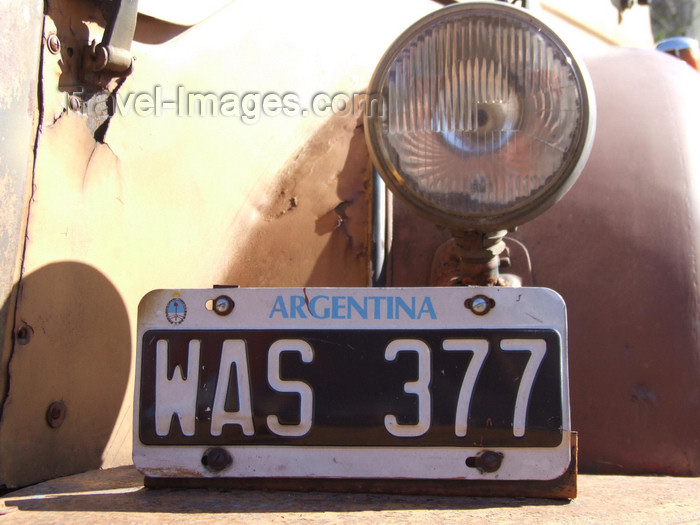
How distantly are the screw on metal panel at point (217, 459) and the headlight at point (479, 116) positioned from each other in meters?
0.41

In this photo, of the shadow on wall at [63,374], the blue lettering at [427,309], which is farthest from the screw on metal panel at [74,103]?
the blue lettering at [427,309]

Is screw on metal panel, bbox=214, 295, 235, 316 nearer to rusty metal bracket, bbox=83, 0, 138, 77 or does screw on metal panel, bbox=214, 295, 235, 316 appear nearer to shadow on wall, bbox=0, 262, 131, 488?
shadow on wall, bbox=0, 262, 131, 488

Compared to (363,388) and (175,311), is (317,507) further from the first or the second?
(175,311)

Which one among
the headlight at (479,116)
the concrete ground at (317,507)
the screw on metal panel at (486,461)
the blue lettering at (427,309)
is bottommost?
the concrete ground at (317,507)

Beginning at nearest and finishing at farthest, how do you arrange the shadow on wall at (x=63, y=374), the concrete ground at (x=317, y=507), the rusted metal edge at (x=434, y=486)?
the concrete ground at (x=317, y=507), the rusted metal edge at (x=434, y=486), the shadow on wall at (x=63, y=374)

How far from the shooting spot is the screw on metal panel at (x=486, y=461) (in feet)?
3.27

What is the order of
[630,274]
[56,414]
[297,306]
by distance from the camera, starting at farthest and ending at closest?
[630,274] → [56,414] → [297,306]

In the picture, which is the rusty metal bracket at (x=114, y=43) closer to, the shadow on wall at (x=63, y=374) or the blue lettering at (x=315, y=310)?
the shadow on wall at (x=63, y=374)

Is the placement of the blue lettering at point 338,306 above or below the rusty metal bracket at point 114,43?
below

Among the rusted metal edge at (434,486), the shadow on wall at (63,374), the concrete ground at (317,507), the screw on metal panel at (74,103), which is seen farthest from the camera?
the screw on metal panel at (74,103)

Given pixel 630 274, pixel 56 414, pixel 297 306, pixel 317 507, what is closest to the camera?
pixel 317 507

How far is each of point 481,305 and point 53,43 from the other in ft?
2.38

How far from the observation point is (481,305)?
1.02m

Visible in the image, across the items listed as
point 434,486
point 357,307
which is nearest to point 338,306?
point 357,307
